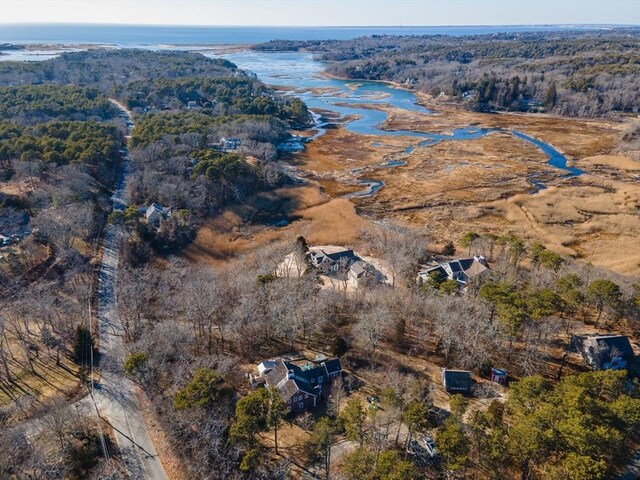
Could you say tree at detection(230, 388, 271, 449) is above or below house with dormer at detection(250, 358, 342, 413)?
above

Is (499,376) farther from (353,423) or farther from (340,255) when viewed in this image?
(340,255)

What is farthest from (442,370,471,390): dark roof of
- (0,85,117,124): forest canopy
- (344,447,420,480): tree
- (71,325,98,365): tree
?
(0,85,117,124): forest canopy

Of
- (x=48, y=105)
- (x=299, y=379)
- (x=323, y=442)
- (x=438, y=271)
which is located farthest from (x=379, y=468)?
(x=48, y=105)

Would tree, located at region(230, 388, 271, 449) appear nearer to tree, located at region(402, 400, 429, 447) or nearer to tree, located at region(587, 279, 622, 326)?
tree, located at region(402, 400, 429, 447)

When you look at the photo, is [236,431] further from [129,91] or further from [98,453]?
[129,91]

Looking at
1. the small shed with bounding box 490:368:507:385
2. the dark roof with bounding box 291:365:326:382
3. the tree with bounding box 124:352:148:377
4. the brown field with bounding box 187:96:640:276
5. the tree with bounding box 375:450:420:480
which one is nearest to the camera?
the tree with bounding box 375:450:420:480

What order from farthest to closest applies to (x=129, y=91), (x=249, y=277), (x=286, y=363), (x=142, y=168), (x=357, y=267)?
(x=129, y=91) → (x=142, y=168) → (x=357, y=267) → (x=249, y=277) → (x=286, y=363)

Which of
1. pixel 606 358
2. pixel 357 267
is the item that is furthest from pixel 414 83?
pixel 606 358
